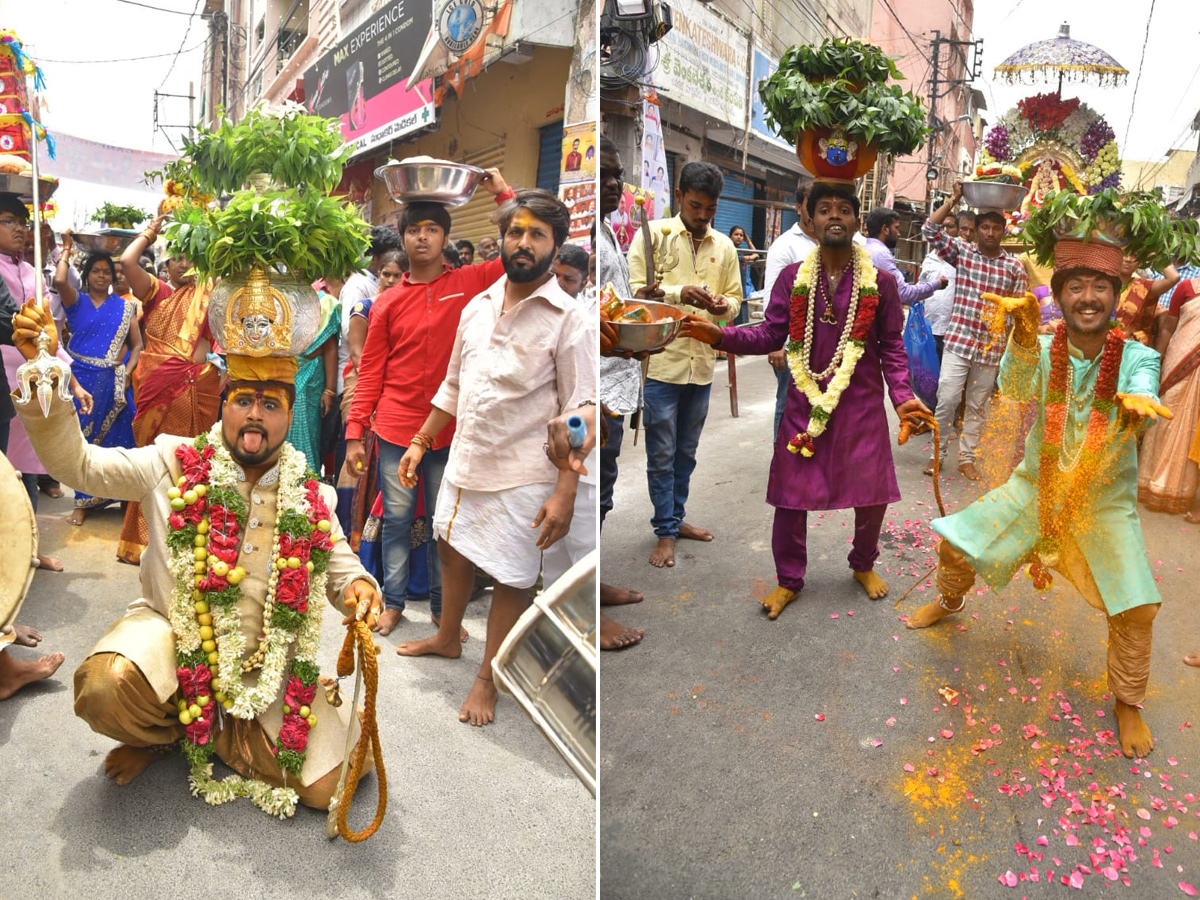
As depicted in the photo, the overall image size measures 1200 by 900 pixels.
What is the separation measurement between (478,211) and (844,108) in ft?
4.88

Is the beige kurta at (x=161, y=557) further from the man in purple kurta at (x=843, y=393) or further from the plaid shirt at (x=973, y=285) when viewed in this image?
the plaid shirt at (x=973, y=285)

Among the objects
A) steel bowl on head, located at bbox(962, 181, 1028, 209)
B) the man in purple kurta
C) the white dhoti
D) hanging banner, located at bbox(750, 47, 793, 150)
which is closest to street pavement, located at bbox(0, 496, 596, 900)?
the white dhoti

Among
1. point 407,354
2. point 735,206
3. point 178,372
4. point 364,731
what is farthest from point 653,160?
point 735,206

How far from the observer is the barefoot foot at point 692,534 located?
4727mm

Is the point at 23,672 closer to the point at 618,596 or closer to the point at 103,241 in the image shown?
the point at 618,596

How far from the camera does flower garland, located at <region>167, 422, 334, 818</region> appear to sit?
2600 millimetres

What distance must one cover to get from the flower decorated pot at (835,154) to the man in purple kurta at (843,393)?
2.2 inches

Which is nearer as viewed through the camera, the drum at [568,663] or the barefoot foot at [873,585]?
the drum at [568,663]

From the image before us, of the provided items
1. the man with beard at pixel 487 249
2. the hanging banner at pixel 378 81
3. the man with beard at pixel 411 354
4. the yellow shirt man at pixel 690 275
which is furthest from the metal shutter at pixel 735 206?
the man with beard at pixel 411 354

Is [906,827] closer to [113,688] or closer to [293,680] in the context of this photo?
[293,680]

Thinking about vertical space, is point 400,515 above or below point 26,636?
above

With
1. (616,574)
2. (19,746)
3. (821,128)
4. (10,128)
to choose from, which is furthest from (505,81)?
(19,746)

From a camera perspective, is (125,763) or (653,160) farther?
(653,160)

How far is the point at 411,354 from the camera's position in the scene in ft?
11.9
